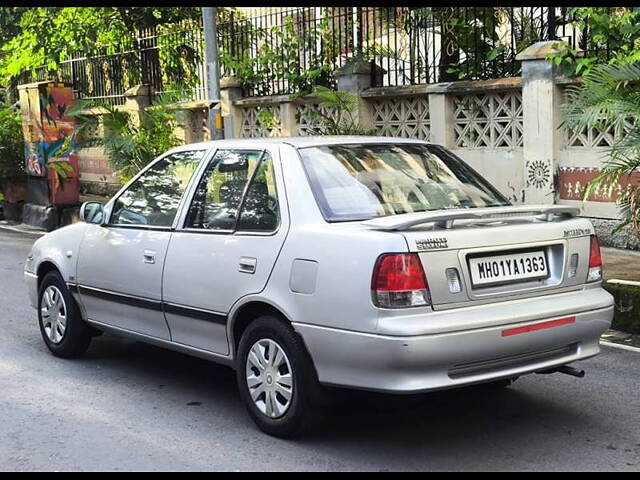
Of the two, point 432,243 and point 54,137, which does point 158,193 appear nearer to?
point 432,243

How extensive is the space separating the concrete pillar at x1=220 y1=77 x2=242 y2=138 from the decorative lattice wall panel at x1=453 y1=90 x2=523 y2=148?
522 cm

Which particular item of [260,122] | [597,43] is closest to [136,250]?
[597,43]

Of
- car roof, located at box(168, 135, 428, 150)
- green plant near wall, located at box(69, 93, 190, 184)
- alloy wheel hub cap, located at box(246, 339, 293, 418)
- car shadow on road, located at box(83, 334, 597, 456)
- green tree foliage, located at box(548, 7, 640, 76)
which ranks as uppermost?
green tree foliage, located at box(548, 7, 640, 76)

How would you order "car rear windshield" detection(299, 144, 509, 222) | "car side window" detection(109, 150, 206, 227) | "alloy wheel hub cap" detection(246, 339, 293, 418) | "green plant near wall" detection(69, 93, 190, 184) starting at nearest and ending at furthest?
1. "alloy wheel hub cap" detection(246, 339, 293, 418)
2. "car rear windshield" detection(299, 144, 509, 222)
3. "car side window" detection(109, 150, 206, 227)
4. "green plant near wall" detection(69, 93, 190, 184)

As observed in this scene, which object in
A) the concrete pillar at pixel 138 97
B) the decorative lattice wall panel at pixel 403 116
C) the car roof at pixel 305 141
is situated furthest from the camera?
the concrete pillar at pixel 138 97

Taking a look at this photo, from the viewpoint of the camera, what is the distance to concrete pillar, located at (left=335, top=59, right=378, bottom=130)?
13844mm

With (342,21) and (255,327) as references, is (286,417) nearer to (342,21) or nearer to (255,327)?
(255,327)

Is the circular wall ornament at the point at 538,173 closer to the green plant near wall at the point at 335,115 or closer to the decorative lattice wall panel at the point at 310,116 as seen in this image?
the green plant near wall at the point at 335,115

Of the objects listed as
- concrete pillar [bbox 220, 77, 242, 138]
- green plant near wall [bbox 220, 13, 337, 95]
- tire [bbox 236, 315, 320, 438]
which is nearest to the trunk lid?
tire [bbox 236, 315, 320, 438]

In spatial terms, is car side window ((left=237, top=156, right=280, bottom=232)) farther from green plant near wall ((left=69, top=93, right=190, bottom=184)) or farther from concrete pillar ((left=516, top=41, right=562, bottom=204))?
green plant near wall ((left=69, top=93, right=190, bottom=184))

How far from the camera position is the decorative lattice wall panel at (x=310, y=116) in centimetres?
1445

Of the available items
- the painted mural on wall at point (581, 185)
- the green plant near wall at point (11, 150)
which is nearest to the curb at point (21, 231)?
the green plant near wall at point (11, 150)

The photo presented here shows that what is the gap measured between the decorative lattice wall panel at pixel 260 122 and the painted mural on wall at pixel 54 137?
10.7 ft

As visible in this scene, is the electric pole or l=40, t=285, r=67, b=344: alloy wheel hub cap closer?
l=40, t=285, r=67, b=344: alloy wheel hub cap
